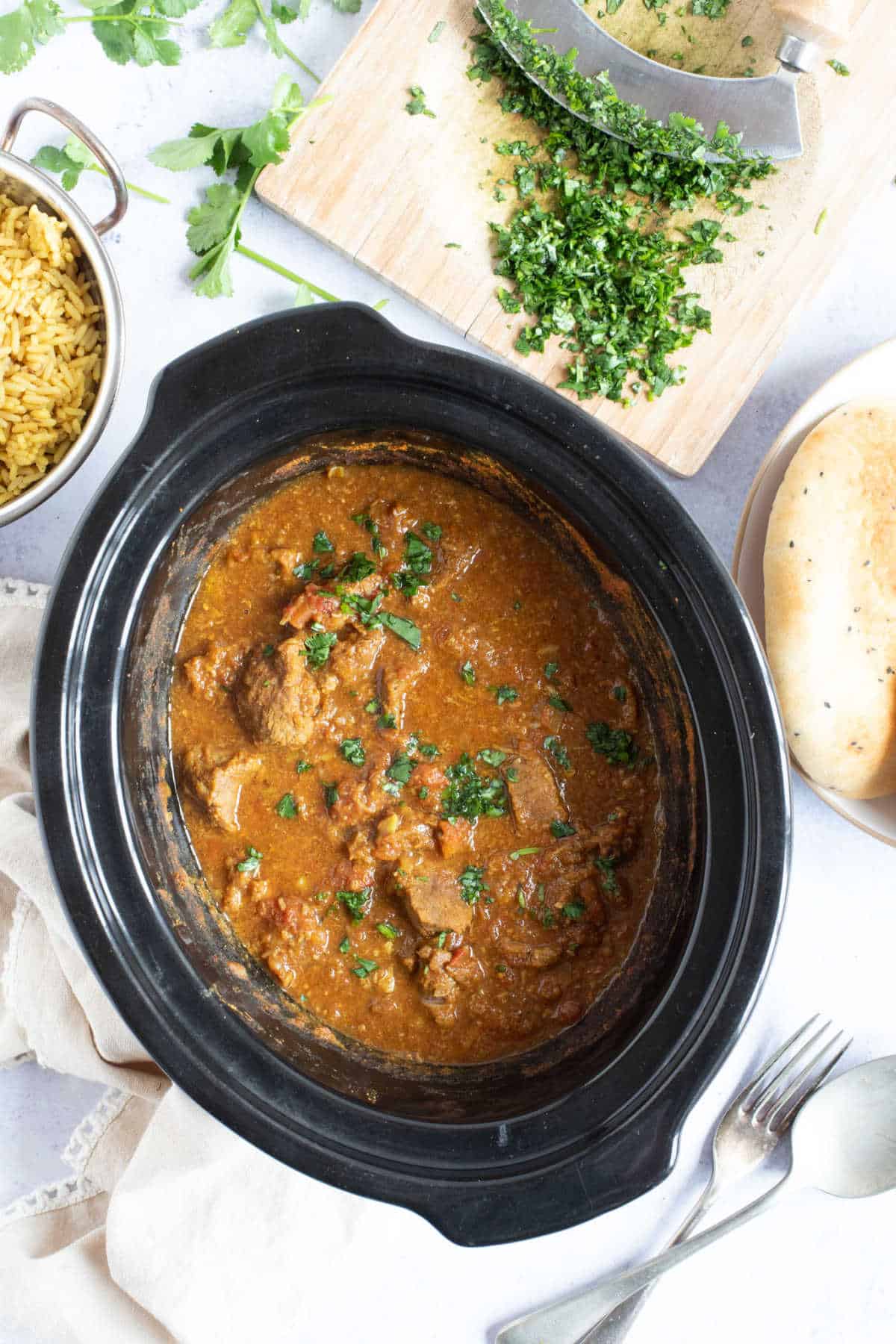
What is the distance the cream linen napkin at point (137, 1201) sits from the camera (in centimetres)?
283

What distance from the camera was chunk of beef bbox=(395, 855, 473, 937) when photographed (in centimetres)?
257

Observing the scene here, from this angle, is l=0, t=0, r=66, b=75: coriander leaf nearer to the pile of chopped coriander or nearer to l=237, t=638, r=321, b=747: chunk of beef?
the pile of chopped coriander

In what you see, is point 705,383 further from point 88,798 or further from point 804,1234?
point 804,1234

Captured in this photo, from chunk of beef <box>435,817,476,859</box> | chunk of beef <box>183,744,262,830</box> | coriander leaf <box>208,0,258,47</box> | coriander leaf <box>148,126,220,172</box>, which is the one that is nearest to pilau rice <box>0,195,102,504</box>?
coriander leaf <box>148,126,220,172</box>

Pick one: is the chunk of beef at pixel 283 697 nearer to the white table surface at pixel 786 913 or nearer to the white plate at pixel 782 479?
the white table surface at pixel 786 913

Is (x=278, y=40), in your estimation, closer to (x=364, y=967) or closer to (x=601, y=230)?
(x=601, y=230)

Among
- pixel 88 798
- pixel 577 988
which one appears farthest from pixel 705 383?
pixel 88 798

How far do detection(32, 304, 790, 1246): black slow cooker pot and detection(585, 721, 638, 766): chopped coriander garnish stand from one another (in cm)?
14

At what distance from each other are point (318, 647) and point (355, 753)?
28cm

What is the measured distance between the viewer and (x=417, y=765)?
2615 millimetres

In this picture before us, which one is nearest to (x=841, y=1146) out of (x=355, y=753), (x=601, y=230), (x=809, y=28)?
(x=355, y=753)

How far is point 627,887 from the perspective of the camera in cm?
270

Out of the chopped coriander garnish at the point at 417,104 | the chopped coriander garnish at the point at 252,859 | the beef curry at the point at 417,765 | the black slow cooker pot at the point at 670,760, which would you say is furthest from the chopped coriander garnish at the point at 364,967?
the chopped coriander garnish at the point at 417,104

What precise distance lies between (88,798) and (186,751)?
0.35 meters
